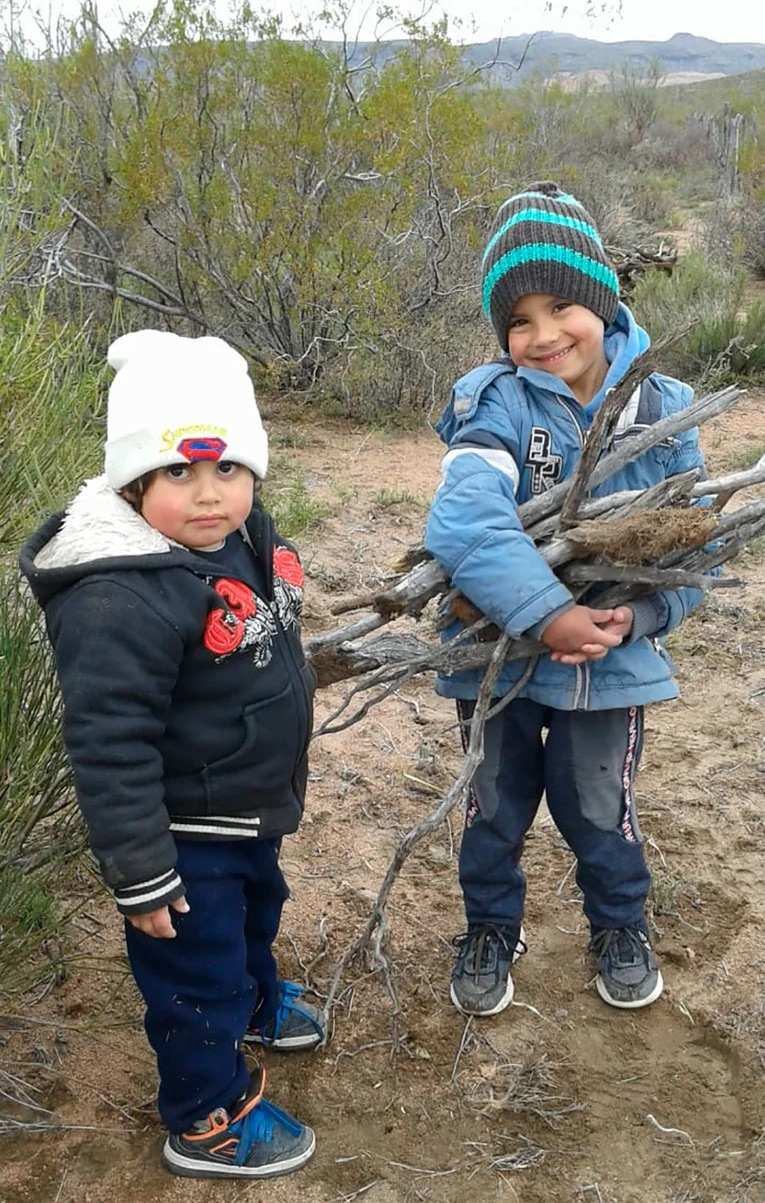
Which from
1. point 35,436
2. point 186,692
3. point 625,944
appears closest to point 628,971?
point 625,944

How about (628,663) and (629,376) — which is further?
(628,663)

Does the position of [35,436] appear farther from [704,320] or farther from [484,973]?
[704,320]

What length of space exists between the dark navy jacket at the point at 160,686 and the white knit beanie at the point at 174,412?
10cm

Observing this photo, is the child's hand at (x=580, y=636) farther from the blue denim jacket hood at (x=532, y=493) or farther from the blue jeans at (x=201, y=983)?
the blue jeans at (x=201, y=983)

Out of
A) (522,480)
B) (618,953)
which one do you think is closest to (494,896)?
(618,953)

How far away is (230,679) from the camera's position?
1.82m

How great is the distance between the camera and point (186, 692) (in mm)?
1798

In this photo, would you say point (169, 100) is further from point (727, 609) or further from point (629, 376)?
point (629, 376)

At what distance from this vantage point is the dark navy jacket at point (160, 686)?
1.65 meters

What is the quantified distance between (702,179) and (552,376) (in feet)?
69.0

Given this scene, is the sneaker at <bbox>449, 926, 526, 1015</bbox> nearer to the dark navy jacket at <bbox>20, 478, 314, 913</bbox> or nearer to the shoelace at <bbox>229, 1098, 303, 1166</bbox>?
the shoelace at <bbox>229, 1098, 303, 1166</bbox>

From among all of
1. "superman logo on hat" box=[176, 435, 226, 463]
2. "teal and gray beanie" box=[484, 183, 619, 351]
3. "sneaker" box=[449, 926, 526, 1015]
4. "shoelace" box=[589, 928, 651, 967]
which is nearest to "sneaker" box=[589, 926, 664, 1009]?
"shoelace" box=[589, 928, 651, 967]

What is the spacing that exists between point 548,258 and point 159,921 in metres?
1.38

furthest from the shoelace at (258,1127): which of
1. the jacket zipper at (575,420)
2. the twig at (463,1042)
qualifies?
the jacket zipper at (575,420)
